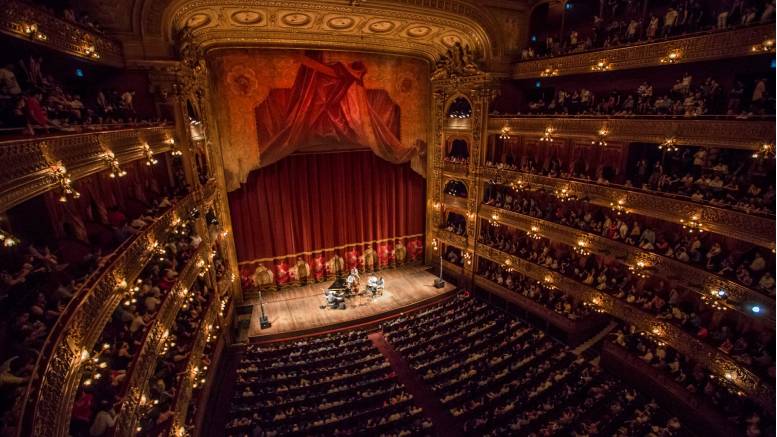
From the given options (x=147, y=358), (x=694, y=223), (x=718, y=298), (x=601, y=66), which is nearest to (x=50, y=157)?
(x=147, y=358)

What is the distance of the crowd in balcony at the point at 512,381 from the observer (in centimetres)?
1070

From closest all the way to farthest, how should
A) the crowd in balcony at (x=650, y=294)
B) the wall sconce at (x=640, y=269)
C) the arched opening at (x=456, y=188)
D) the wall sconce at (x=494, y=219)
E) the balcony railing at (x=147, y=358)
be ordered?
1. the balcony railing at (x=147, y=358)
2. the crowd in balcony at (x=650, y=294)
3. the wall sconce at (x=640, y=269)
4. the wall sconce at (x=494, y=219)
5. the arched opening at (x=456, y=188)

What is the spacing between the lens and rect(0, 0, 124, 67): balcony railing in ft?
19.9

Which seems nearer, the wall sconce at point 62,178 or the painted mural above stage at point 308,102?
the wall sconce at point 62,178

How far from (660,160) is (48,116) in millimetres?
16390

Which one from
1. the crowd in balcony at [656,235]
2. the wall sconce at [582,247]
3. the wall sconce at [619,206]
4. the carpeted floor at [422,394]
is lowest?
the carpeted floor at [422,394]

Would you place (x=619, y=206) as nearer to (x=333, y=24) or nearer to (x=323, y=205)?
(x=333, y=24)

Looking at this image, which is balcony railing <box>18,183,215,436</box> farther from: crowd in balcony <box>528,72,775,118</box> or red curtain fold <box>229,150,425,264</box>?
crowd in balcony <box>528,72,775,118</box>

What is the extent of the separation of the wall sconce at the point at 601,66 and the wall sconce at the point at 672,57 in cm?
158

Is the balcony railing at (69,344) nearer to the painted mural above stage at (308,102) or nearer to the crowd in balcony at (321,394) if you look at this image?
the crowd in balcony at (321,394)

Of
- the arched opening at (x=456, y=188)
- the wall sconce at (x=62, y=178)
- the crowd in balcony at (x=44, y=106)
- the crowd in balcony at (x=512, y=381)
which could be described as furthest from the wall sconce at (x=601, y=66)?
the wall sconce at (x=62, y=178)

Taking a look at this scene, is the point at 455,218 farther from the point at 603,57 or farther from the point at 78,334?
the point at 78,334

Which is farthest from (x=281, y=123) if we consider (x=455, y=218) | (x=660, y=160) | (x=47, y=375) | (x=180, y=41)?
(x=660, y=160)

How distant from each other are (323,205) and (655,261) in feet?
44.1
